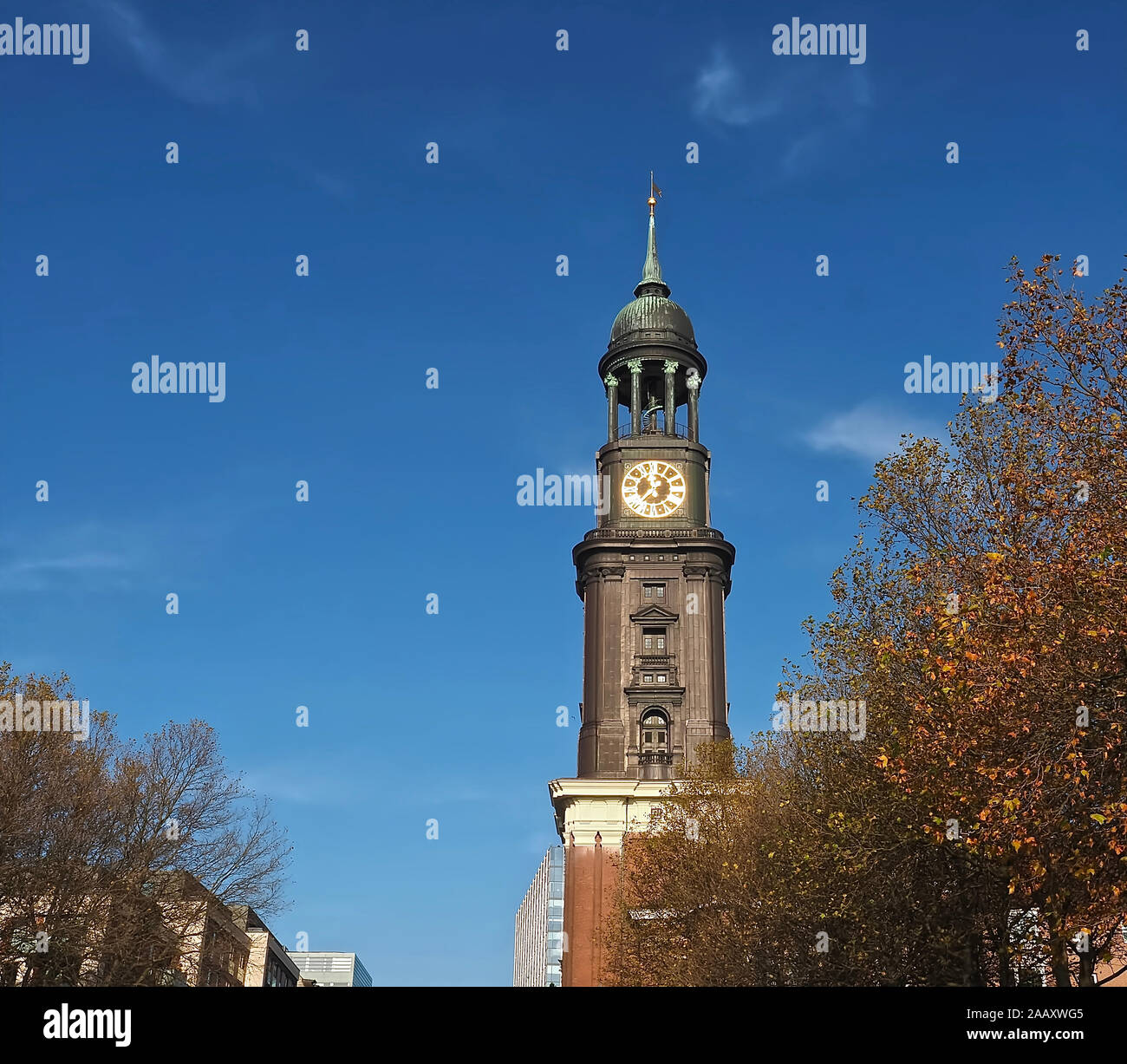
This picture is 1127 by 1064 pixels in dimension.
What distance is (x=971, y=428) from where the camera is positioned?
32406 millimetres

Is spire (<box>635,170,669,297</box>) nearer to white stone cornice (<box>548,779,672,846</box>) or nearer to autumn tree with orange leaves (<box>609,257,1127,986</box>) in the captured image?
white stone cornice (<box>548,779,672,846</box>)

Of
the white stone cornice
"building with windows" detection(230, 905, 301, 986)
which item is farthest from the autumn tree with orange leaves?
"building with windows" detection(230, 905, 301, 986)

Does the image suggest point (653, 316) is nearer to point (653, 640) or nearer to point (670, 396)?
point (670, 396)

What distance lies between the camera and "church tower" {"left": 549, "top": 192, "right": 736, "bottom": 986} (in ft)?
246

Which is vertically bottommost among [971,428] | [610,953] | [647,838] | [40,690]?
[610,953]

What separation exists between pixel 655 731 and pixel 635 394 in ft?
83.6

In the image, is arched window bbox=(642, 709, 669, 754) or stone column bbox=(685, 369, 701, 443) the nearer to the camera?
arched window bbox=(642, 709, 669, 754)

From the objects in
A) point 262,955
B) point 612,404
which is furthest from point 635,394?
point 262,955

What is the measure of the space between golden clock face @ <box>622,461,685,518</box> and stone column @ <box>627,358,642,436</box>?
3.98 meters

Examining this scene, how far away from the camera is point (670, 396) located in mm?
89500

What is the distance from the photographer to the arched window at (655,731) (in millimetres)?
78438
